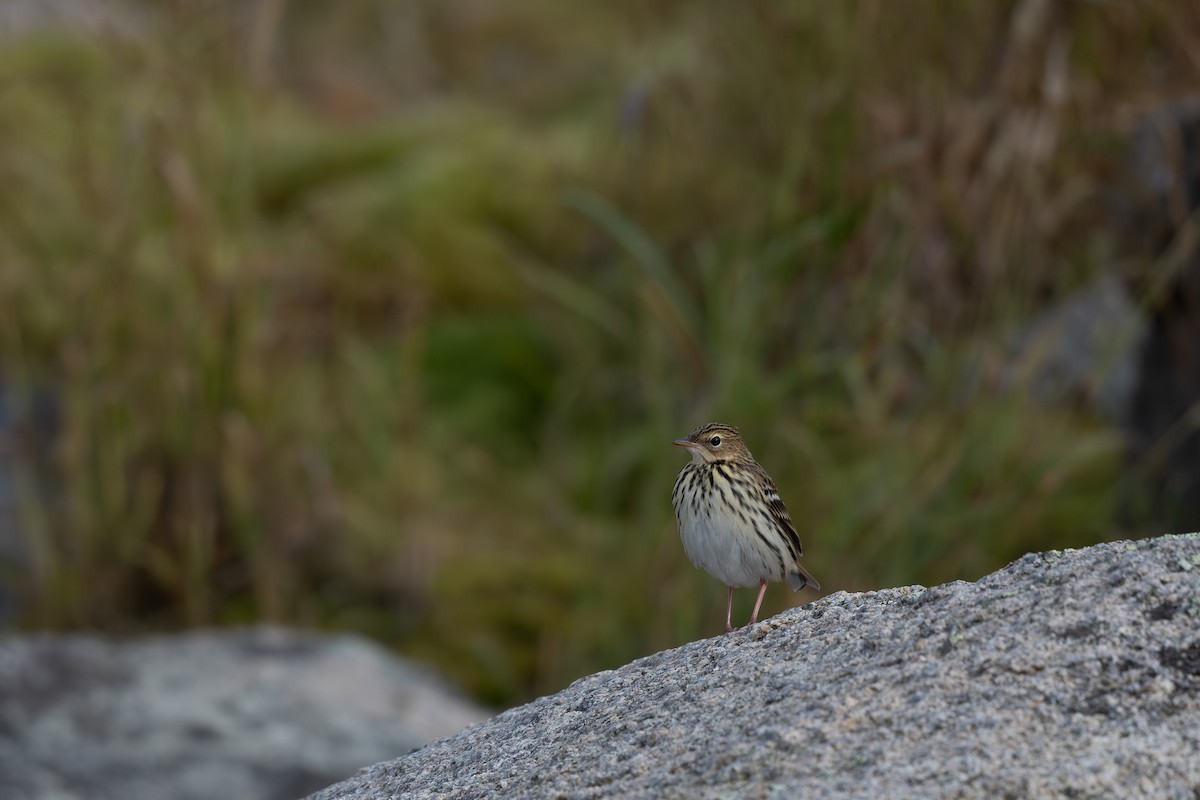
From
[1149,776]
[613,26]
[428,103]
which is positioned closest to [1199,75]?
[1149,776]

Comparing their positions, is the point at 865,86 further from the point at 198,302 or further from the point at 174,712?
the point at 174,712

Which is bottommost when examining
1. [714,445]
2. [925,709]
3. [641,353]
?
[925,709]

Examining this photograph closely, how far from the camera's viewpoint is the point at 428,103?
40.8 feet

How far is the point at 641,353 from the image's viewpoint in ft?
17.7

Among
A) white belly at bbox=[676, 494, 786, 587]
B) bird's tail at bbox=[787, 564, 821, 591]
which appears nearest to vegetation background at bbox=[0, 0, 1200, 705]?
bird's tail at bbox=[787, 564, 821, 591]

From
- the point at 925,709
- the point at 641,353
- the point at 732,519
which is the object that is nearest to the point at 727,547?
the point at 732,519

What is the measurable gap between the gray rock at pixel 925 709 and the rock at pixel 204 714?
2127 millimetres

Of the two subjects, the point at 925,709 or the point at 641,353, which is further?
the point at 641,353

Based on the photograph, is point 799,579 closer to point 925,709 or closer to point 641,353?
point 925,709

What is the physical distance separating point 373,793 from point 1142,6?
175 inches

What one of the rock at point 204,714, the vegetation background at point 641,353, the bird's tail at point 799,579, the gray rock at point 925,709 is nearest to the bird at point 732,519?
the bird's tail at point 799,579

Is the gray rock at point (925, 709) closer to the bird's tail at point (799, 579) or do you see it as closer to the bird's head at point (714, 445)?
the bird's tail at point (799, 579)

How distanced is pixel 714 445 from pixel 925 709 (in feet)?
5.88

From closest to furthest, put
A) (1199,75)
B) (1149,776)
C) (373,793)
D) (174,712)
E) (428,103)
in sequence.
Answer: (1149,776) < (373,793) < (174,712) < (1199,75) < (428,103)
